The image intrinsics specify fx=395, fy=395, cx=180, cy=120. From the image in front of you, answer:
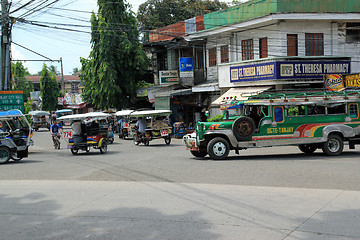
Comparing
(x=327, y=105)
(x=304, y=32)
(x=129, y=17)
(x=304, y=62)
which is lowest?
(x=327, y=105)

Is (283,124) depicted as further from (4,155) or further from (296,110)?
(4,155)

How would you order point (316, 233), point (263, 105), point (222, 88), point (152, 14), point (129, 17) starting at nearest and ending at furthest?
point (316, 233) < point (263, 105) < point (222, 88) < point (129, 17) < point (152, 14)

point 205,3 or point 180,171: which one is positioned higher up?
point 205,3

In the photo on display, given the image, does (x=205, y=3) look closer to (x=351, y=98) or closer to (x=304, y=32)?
(x=304, y=32)

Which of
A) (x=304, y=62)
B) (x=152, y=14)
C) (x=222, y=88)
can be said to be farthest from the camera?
(x=152, y=14)

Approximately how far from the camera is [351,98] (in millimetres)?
15320

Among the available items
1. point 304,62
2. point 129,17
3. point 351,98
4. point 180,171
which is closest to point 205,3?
point 129,17

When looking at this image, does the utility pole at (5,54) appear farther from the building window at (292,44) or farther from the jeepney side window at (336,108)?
the jeepney side window at (336,108)

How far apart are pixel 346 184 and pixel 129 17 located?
31470 millimetres

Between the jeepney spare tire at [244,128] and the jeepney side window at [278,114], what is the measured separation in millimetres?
937

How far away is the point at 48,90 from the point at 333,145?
59067 mm

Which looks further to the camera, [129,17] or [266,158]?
[129,17]

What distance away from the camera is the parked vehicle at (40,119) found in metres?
52.1

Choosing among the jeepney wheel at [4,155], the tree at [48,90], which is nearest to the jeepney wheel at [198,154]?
the jeepney wheel at [4,155]
